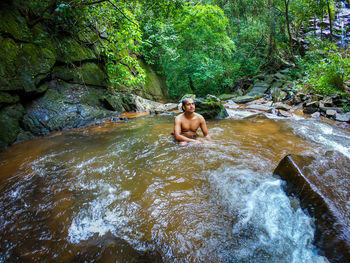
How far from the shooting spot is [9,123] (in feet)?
11.8

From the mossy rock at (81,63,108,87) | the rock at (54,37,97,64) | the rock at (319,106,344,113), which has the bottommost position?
the rock at (319,106,344,113)

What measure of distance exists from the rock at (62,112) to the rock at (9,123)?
174 mm

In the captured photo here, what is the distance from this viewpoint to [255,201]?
5.72 feet

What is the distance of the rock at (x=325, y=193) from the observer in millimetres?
1175

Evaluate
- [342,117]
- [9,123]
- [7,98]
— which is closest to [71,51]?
[7,98]

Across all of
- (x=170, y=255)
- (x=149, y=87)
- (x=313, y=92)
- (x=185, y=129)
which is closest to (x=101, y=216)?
(x=170, y=255)

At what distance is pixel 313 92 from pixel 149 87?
29.3 feet

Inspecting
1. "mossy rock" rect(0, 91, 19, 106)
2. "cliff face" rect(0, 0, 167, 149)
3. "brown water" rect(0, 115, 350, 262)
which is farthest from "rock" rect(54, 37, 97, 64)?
"brown water" rect(0, 115, 350, 262)

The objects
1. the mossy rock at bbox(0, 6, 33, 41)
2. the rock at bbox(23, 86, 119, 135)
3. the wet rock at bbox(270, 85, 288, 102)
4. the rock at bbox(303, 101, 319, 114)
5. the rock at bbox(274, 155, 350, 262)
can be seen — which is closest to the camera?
the rock at bbox(274, 155, 350, 262)

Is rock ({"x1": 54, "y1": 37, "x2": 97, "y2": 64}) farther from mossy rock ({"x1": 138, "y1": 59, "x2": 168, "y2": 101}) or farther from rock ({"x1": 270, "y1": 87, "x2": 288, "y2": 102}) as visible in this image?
rock ({"x1": 270, "y1": 87, "x2": 288, "y2": 102})

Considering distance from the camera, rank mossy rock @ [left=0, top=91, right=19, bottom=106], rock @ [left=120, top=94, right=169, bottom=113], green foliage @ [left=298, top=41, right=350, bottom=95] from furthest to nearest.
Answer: rock @ [left=120, top=94, right=169, bottom=113] → green foliage @ [left=298, top=41, right=350, bottom=95] → mossy rock @ [left=0, top=91, right=19, bottom=106]

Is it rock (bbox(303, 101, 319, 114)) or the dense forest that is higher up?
the dense forest

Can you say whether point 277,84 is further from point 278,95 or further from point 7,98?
point 7,98

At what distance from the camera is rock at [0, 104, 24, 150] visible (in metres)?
3.37
